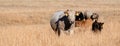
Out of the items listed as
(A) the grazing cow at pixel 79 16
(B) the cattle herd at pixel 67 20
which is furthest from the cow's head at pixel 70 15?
(A) the grazing cow at pixel 79 16

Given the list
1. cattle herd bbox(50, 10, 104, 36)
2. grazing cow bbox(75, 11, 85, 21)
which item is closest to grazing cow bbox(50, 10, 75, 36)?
cattle herd bbox(50, 10, 104, 36)

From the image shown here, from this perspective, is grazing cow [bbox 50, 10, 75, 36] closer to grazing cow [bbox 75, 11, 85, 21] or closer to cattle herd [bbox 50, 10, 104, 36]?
cattle herd [bbox 50, 10, 104, 36]

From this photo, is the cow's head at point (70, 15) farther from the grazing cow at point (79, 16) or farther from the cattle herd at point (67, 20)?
the grazing cow at point (79, 16)

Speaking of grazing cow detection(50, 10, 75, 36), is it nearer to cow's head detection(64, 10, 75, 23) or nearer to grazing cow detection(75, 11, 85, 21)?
cow's head detection(64, 10, 75, 23)

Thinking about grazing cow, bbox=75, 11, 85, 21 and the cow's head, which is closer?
the cow's head

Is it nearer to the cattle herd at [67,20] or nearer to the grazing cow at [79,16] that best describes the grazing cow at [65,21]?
the cattle herd at [67,20]

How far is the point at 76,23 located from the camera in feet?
45.8

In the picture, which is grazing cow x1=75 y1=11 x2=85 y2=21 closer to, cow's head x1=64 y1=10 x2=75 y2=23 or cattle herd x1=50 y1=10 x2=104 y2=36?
cattle herd x1=50 y1=10 x2=104 y2=36

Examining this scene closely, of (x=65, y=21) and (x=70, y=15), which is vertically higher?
(x=70, y=15)

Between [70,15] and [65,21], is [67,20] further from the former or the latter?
[70,15]

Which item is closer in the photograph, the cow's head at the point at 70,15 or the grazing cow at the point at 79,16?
the cow's head at the point at 70,15

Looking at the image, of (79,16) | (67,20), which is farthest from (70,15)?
(79,16)

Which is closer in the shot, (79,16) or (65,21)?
(65,21)

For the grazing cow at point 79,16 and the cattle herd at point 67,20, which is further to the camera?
the grazing cow at point 79,16
